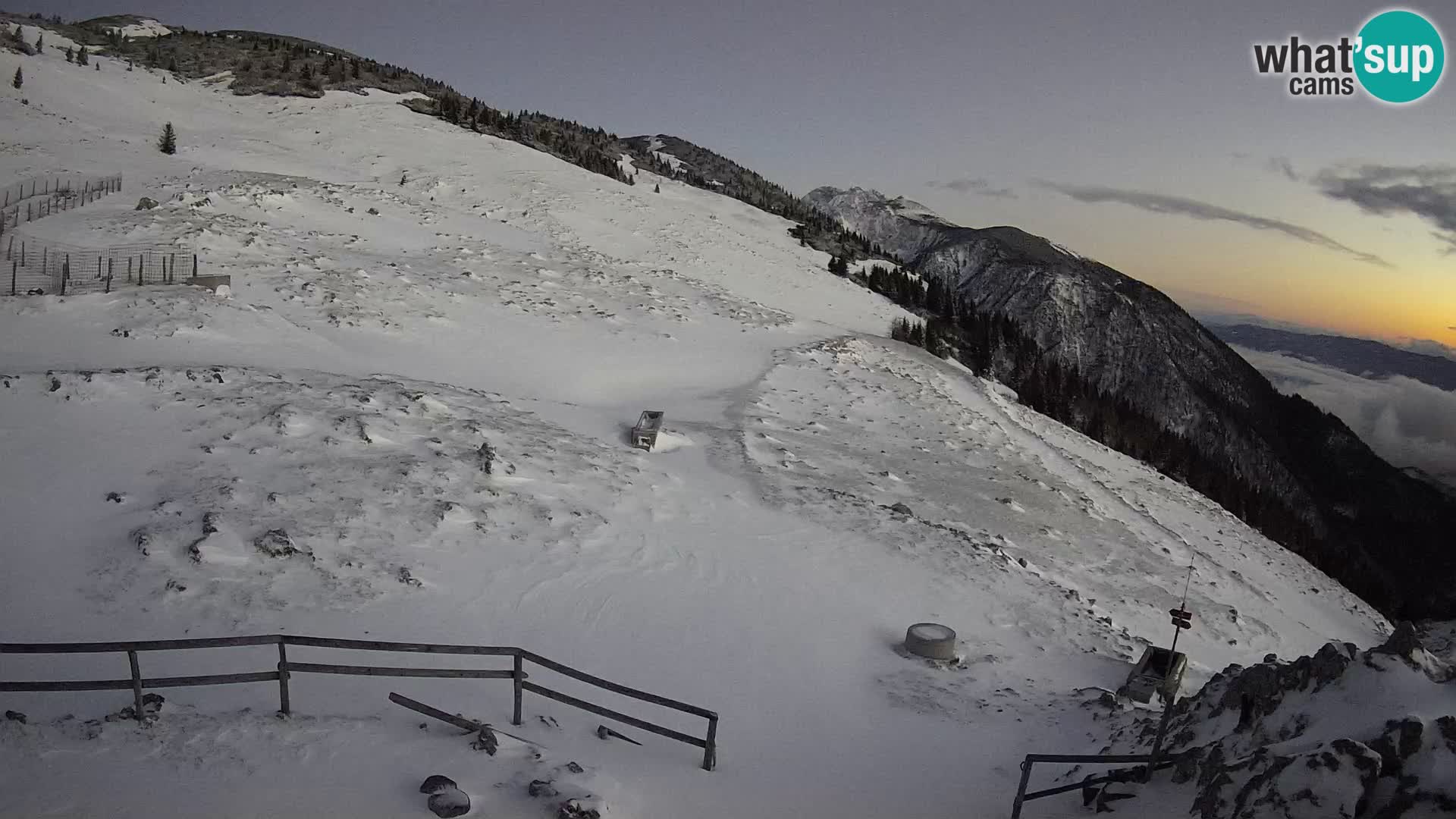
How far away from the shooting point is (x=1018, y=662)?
1412 centimetres

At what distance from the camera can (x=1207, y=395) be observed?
171 m

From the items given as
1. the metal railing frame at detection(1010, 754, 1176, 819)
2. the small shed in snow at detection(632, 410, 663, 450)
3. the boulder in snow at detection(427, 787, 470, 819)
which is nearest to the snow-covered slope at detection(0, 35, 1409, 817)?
the boulder in snow at detection(427, 787, 470, 819)

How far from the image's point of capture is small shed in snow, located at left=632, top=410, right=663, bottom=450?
68.3ft

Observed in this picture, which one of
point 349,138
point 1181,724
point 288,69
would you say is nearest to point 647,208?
point 349,138

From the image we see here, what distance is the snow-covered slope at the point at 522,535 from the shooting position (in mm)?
8781

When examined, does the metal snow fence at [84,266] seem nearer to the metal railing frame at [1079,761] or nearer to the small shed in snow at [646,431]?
the small shed in snow at [646,431]

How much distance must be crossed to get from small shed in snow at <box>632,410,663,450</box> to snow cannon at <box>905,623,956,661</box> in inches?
364

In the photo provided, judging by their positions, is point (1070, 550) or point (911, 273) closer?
point (1070, 550)

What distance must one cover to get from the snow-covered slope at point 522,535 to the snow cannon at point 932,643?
9.5 inches

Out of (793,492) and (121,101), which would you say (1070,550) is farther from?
(121,101)

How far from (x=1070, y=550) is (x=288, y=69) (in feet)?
230

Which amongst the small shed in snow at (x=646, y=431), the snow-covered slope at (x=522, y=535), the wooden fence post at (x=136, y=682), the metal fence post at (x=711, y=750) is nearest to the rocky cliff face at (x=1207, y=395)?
the snow-covered slope at (x=522, y=535)

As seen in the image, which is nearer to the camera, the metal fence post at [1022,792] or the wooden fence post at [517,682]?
the metal fence post at [1022,792]

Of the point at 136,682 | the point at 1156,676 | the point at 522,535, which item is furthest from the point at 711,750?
the point at 1156,676
